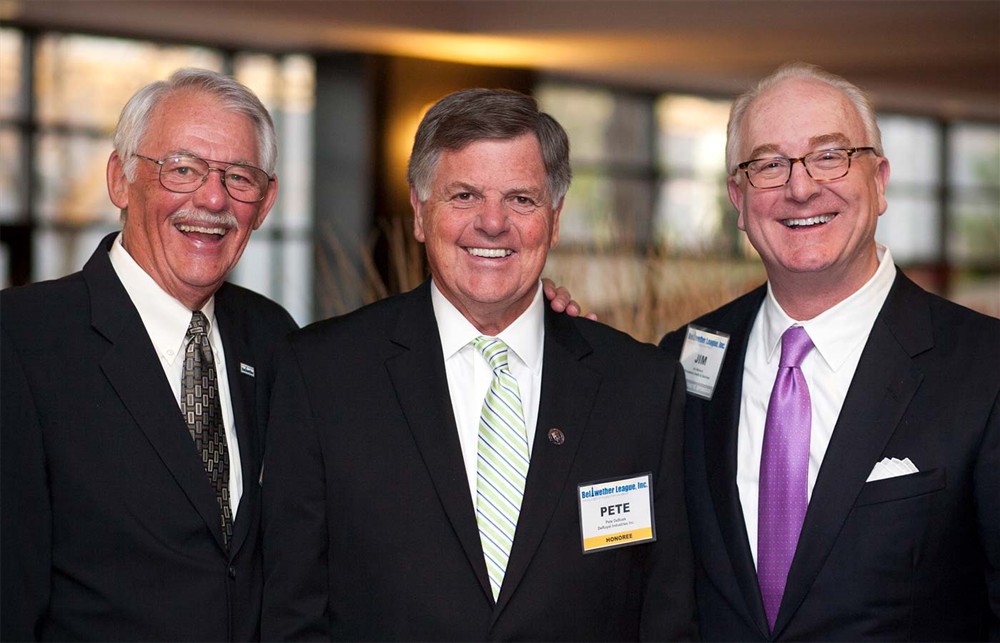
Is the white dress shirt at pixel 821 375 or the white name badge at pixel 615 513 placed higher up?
the white dress shirt at pixel 821 375

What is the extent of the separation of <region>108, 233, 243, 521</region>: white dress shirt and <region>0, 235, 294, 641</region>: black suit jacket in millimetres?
46

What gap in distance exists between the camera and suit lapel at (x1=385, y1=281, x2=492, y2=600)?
7.05 feet

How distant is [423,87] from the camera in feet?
35.5

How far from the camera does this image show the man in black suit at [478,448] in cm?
215

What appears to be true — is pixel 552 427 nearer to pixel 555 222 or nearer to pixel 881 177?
pixel 555 222

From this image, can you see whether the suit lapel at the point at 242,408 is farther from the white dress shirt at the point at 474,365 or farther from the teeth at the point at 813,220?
the teeth at the point at 813,220

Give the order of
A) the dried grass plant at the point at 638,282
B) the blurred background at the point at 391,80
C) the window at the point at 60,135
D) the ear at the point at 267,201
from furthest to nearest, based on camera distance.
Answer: the window at the point at 60,135, the blurred background at the point at 391,80, the dried grass plant at the point at 638,282, the ear at the point at 267,201

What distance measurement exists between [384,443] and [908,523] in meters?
1.05

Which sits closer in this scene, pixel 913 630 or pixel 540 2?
pixel 913 630

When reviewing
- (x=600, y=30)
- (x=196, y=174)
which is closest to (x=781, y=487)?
(x=196, y=174)

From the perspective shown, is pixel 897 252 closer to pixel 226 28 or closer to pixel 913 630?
pixel 226 28

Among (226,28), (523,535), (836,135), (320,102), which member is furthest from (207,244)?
(320,102)

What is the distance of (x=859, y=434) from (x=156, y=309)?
1474mm

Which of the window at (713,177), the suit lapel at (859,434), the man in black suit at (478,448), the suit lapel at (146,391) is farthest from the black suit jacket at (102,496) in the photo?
the window at (713,177)
